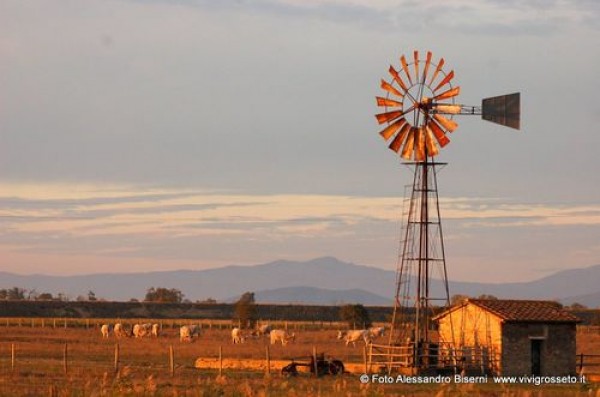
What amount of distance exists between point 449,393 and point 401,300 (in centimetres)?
1072

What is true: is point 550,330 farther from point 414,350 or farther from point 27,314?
point 27,314

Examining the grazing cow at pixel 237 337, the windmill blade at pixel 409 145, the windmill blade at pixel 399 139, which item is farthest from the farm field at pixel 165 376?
the windmill blade at pixel 399 139

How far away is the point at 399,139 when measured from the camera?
47.6m

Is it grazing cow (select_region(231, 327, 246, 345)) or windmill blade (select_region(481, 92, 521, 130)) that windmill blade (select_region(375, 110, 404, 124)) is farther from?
grazing cow (select_region(231, 327, 246, 345))

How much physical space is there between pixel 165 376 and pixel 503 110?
55.1 ft

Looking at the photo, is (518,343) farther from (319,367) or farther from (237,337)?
(237,337)

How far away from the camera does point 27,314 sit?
12100cm

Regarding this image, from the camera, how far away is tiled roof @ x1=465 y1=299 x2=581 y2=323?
151 ft

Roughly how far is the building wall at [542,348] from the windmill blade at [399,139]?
8.05 meters

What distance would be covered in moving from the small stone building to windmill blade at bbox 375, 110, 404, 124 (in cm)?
810

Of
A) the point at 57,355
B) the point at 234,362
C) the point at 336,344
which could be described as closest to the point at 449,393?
the point at 234,362

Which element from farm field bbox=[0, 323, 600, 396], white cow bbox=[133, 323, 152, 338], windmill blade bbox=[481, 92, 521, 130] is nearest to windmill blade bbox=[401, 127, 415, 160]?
windmill blade bbox=[481, 92, 521, 130]

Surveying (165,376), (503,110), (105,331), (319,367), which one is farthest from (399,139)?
(105,331)

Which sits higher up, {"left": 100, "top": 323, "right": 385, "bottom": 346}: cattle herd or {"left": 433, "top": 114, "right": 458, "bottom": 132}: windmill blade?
{"left": 433, "top": 114, "right": 458, "bottom": 132}: windmill blade
